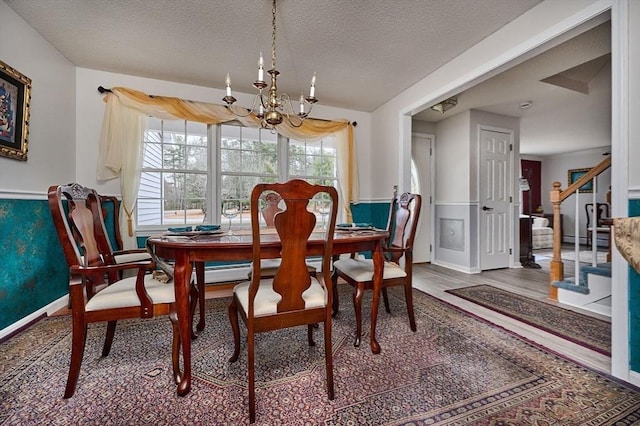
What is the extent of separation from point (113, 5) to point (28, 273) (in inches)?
86.9

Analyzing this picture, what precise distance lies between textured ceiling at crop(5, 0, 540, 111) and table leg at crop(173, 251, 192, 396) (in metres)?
1.91

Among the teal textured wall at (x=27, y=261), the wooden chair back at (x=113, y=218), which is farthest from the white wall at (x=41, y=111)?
the wooden chair back at (x=113, y=218)

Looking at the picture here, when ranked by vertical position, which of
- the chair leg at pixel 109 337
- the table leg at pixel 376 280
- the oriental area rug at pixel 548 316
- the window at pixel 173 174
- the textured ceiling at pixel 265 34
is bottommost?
the oriental area rug at pixel 548 316

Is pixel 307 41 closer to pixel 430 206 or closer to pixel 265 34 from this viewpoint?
pixel 265 34

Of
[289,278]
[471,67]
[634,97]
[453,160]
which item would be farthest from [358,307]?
[453,160]

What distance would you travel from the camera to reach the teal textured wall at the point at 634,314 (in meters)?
1.42

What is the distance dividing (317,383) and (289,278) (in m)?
0.62

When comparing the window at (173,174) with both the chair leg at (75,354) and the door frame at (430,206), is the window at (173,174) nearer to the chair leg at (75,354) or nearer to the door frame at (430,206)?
the chair leg at (75,354)

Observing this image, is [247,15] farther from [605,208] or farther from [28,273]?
[605,208]

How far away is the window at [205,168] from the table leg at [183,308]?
5.53 feet

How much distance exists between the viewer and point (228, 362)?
5.34 feet

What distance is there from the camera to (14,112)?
207cm

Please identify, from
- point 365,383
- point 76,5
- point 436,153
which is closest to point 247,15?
point 76,5

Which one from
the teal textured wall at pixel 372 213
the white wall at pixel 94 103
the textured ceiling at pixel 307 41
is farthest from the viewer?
the teal textured wall at pixel 372 213
